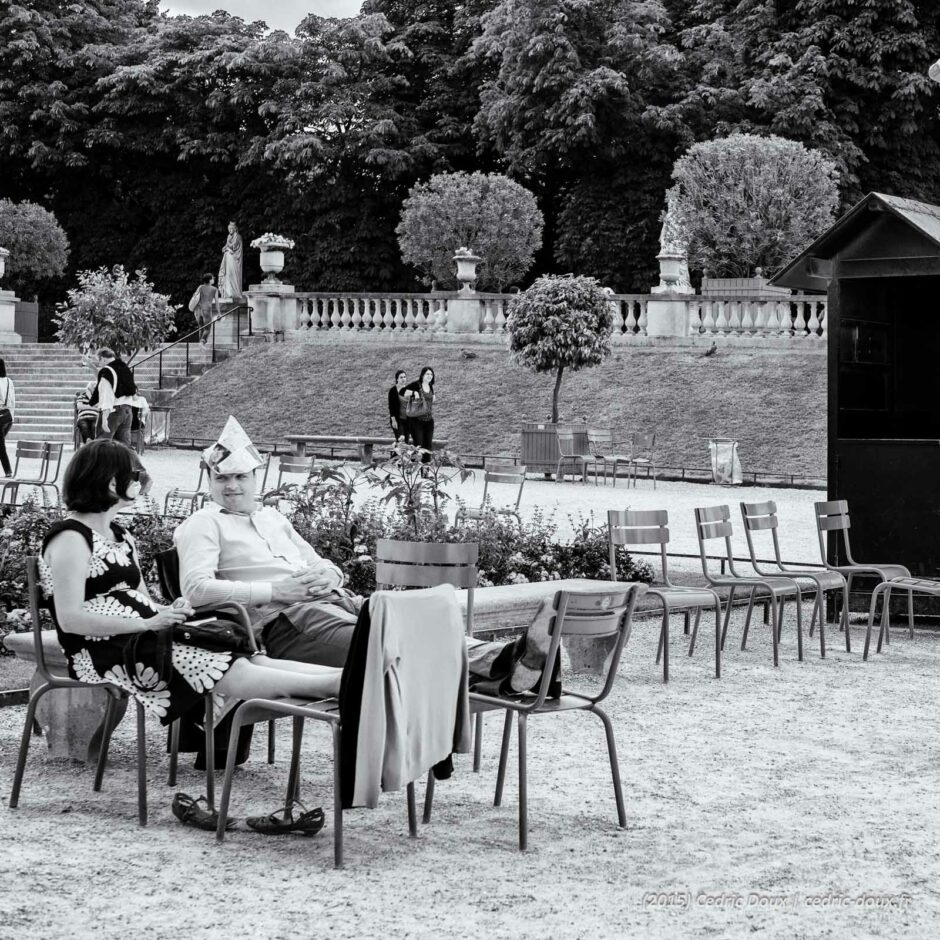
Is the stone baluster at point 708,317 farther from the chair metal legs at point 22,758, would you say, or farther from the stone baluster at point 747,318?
the chair metal legs at point 22,758

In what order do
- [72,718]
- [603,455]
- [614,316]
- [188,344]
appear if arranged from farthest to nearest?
[188,344], [614,316], [603,455], [72,718]

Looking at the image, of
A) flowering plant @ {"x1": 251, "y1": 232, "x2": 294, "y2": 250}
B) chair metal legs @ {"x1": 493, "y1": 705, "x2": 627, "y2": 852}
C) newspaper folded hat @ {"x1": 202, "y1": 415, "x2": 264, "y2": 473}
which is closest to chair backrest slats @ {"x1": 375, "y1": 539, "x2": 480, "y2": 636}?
newspaper folded hat @ {"x1": 202, "y1": 415, "x2": 264, "y2": 473}

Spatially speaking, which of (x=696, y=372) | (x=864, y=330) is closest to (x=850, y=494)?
(x=864, y=330)

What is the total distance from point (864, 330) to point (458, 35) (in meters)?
33.0

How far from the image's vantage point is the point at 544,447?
22.5 metres

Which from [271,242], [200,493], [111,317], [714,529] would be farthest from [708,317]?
[714,529]

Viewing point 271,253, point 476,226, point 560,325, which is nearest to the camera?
point 560,325

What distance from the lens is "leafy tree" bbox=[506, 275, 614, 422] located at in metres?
23.5

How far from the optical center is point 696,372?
27.0 metres

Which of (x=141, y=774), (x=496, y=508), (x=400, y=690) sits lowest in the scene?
(x=141, y=774)

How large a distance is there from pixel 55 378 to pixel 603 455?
474 inches

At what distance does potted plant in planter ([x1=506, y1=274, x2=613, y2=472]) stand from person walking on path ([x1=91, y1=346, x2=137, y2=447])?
7.06 m

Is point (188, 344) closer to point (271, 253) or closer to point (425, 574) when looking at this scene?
point (271, 253)

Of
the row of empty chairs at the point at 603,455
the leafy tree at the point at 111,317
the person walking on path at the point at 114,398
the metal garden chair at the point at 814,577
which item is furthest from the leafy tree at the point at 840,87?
the metal garden chair at the point at 814,577
